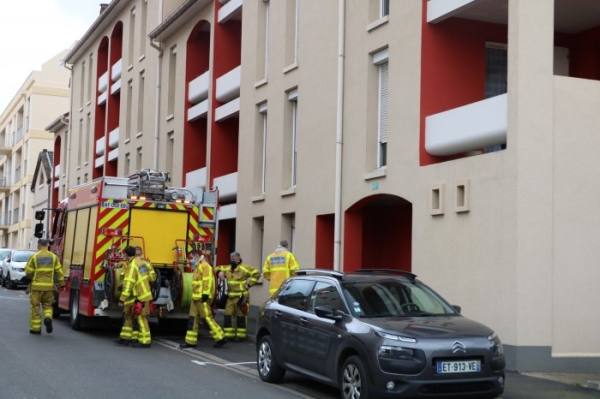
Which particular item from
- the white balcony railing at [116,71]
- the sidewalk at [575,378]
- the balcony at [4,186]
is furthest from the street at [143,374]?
the balcony at [4,186]

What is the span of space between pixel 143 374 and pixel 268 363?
175cm

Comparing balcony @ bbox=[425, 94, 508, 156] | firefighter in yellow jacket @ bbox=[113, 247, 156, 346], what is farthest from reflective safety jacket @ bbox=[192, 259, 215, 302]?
balcony @ bbox=[425, 94, 508, 156]

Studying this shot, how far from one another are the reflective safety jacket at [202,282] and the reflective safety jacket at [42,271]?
3.06 m

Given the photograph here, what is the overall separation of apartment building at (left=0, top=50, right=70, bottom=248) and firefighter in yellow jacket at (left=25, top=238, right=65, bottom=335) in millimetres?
41217

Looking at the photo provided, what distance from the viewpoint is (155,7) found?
106 feet

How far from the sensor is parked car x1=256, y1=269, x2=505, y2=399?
9250mm

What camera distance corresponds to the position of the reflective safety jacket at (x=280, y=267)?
16.5m

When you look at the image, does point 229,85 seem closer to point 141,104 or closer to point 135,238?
point 141,104

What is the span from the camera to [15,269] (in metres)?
35.7

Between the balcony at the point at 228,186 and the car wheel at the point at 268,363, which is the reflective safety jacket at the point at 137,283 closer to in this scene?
the car wheel at the point at 268,363

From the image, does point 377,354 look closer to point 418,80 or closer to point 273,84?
point 418,80

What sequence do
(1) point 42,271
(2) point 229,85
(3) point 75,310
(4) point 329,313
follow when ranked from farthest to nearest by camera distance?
(2) point 229,85, (3) point 75,310, (1) point 42,271, (4) point 329,313

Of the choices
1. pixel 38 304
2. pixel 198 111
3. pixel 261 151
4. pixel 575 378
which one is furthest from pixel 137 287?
pixel 198 111

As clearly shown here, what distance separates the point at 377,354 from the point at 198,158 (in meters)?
20.0
